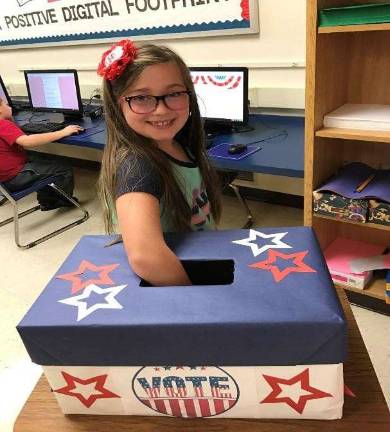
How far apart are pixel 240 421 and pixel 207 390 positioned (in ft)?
0.27

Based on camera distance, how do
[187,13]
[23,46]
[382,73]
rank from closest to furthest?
[382,73], [187,13], [23,46]

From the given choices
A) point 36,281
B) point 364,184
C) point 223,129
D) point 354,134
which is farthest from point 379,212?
point 36,281

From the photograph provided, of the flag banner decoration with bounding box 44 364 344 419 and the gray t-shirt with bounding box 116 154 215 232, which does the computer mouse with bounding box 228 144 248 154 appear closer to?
the gray t-shirt with bounding box 116 154 215 232

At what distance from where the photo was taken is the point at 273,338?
478 millimetres

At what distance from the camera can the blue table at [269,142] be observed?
69.1 inches

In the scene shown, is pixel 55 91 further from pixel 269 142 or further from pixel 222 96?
pixel 269 142

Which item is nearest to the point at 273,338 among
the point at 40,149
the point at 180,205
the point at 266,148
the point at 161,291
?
the point at 161,291

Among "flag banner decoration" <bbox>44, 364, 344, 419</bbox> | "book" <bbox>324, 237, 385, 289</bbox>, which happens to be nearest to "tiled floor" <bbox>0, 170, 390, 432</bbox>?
"book" <bbox>324, 237, 385, 289</bbox>

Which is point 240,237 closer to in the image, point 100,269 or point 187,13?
point 100,269

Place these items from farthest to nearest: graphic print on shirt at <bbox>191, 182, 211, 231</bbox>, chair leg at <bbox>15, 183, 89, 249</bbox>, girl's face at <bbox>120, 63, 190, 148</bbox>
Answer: chair leg at <bbox>15, 183, 89, 249</bbox>, graphic print on shirt at <bbox>191, 182, 211, 231</bbox>, girl's face at <bbox>120, 63, 190, 148</bbox>

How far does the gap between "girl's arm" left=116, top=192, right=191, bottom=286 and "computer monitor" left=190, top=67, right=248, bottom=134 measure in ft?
5.31

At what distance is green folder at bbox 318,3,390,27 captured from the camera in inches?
47.4

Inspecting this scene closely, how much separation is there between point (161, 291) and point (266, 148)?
5.05 ft

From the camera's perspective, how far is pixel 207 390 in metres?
0.54
